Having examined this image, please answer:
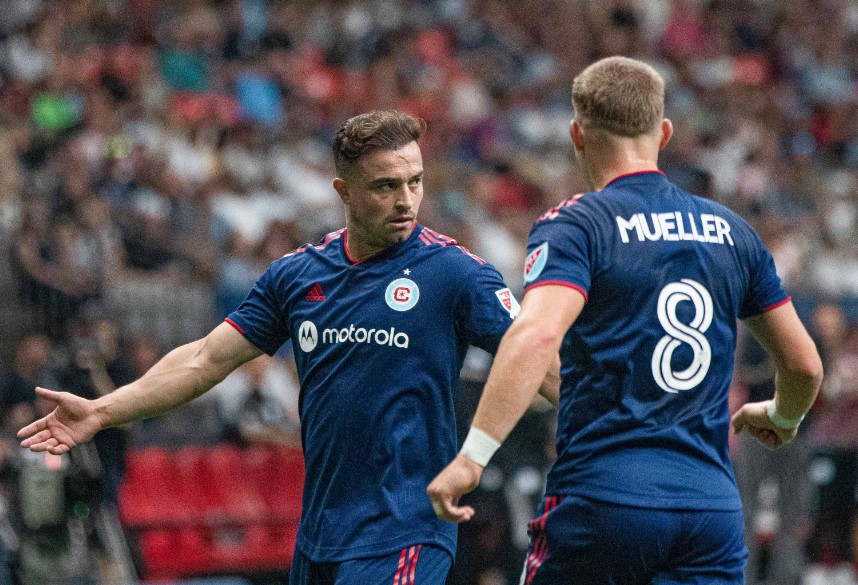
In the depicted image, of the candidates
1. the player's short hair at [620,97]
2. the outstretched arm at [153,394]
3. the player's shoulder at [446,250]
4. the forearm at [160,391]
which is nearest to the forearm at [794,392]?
the player's short hair at [620,97]

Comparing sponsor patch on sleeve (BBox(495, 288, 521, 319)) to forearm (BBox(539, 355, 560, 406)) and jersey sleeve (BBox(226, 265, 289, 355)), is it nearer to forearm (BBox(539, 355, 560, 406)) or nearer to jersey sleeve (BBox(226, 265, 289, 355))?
forearm (BBox(539, 355, 560, 406))

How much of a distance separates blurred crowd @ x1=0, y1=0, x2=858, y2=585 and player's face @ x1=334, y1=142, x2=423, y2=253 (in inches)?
180

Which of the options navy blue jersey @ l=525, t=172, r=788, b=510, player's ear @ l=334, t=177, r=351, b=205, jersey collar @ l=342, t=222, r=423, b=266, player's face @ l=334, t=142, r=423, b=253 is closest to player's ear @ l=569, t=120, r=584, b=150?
navy blue jersey @ l=525, t=172, r=788, b=510

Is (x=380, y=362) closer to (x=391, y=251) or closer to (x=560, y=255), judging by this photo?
(x=391, y=251)

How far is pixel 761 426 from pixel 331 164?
11.2 meters

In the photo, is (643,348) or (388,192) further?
(388,192)

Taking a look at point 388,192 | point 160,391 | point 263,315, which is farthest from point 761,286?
point 160,391

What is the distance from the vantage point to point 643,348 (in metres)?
4.09

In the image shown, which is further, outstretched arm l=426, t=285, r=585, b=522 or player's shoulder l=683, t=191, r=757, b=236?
player's shoulder l=683, t=191, r=757, b=236

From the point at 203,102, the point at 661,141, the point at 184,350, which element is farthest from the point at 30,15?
the point at 661,141

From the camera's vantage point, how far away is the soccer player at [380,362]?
15.2ft

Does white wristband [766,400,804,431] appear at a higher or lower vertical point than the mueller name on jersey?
lower

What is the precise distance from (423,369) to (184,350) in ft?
3.25

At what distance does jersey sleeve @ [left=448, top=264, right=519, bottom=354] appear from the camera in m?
4.63
